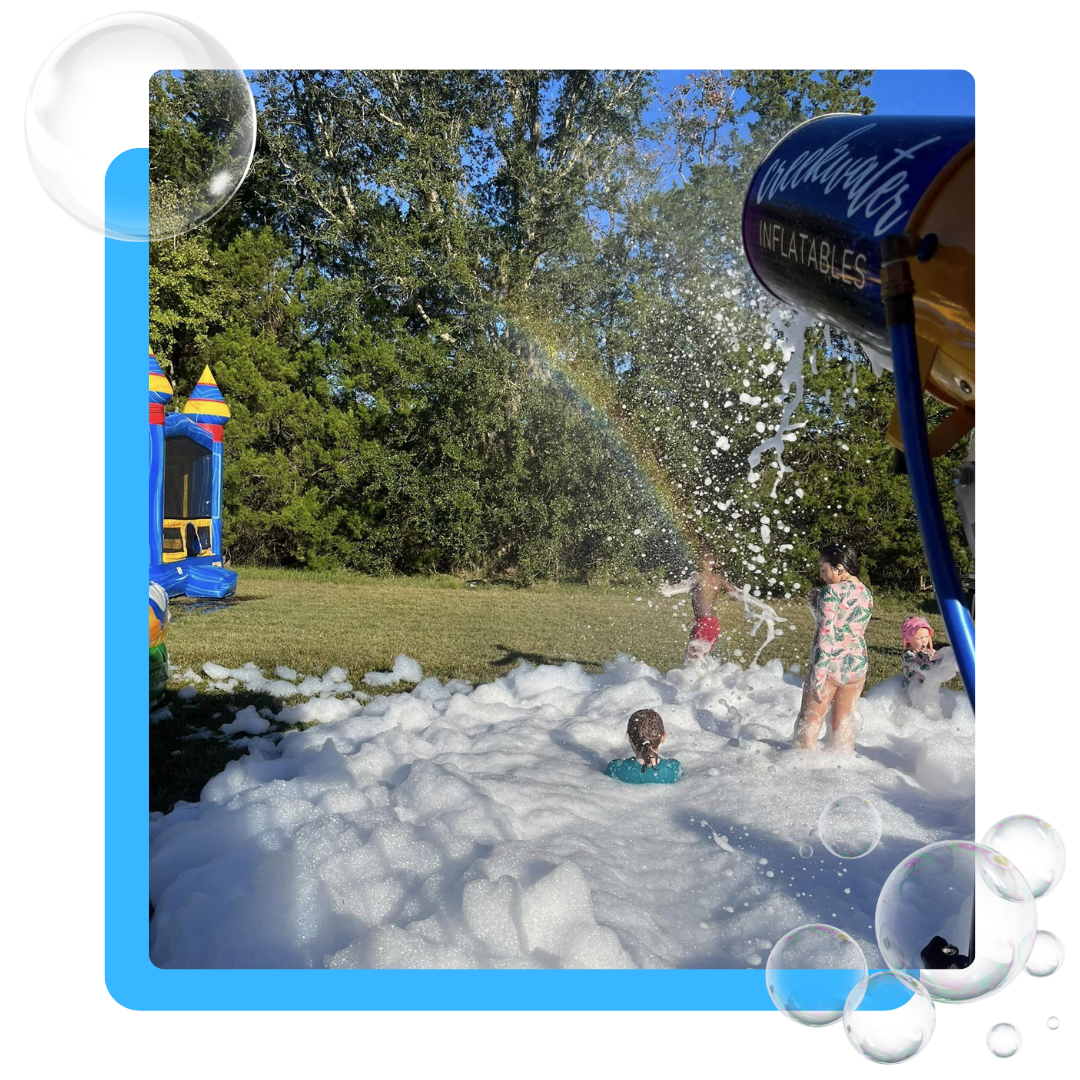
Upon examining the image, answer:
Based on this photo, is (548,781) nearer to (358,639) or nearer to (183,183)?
(358,639)

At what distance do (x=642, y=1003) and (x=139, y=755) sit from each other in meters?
1.35

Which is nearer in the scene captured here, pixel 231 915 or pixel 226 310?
pixel 231 915

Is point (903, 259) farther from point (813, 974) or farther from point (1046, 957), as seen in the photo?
point (1046, 957)

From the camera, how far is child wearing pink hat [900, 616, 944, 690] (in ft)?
11.1

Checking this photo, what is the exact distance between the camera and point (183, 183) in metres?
A: 2.18

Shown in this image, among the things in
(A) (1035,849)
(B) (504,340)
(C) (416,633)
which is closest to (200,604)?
(C) (416,633)

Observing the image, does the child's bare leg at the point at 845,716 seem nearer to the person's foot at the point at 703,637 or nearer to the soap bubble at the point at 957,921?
the person's foot at the point at 703,637

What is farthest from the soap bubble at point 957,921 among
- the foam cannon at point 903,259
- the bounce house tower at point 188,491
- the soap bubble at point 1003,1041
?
→ the bounce house tower at point 188,491

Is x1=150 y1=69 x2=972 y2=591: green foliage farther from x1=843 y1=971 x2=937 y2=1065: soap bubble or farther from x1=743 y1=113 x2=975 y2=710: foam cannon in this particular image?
x1=843 y1=971 x2=937 y2=1065: soap bubble

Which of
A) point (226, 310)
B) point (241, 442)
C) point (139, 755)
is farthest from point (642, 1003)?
point (226, 310)

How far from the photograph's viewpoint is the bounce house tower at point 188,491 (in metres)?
2.72

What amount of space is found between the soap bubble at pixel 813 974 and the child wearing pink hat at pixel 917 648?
1.51 meters

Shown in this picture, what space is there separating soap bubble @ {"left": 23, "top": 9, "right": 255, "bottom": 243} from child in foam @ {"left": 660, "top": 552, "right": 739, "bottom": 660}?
86.5 inches

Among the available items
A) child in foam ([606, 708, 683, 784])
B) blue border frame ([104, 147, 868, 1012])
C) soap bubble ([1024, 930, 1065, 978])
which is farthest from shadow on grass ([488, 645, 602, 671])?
soap bubble ([1024, 930, 1065, 978])
